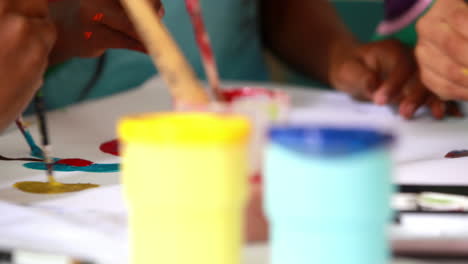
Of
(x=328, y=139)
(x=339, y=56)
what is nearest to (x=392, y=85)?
(x=339, y=56)

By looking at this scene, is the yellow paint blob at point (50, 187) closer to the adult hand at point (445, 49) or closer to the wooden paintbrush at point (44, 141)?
the wooden paintbrush at point (44, 141)

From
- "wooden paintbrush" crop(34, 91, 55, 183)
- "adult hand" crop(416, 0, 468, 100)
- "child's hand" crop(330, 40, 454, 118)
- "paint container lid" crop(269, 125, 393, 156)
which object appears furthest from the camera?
"child's hand" crop(330, 40, 454, 118)

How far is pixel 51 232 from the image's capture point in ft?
1.05

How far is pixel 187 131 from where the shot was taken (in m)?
0.22

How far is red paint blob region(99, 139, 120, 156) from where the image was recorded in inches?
20.3

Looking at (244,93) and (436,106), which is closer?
(244,93)

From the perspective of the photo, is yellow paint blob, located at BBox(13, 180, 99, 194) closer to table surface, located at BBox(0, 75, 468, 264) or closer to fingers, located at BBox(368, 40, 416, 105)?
table surface, located at BBox(0, 75, 468, 264)

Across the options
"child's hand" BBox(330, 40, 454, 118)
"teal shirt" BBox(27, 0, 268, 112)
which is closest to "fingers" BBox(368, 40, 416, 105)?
"child's hand" BBox(330, 40, 454, 118)

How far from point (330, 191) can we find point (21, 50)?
0.26 metres

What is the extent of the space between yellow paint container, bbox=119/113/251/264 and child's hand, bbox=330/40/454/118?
486 millimetres

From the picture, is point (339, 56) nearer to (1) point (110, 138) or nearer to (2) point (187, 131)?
(1) point (110, 138)

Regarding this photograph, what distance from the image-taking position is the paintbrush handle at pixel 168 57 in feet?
0.95

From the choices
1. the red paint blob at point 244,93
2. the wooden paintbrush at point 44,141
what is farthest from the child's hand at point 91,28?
the red paint blob at point 244,93

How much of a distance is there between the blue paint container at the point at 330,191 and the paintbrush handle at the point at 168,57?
79mm
